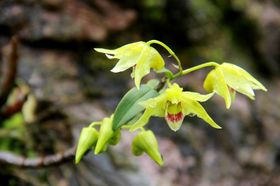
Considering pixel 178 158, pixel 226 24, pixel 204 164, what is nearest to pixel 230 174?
pixel 204 164

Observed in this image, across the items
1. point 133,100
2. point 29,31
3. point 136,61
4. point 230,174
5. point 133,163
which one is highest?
point 136,61

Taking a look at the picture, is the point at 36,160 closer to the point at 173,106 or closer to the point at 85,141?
the point at 85,141

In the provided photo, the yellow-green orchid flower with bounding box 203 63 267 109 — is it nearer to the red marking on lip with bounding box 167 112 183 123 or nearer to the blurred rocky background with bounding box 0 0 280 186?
the red marking on lip with bounding box 167 112 183 123

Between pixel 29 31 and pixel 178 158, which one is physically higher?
pixel 29 31

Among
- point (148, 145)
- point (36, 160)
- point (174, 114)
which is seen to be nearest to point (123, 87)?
point (36, 160)

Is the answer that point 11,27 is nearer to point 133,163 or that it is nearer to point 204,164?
point 133,163

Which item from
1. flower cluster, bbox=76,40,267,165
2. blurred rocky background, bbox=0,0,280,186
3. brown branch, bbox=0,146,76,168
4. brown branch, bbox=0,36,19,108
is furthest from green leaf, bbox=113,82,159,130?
brown branch, bbox=0,36,19,108
